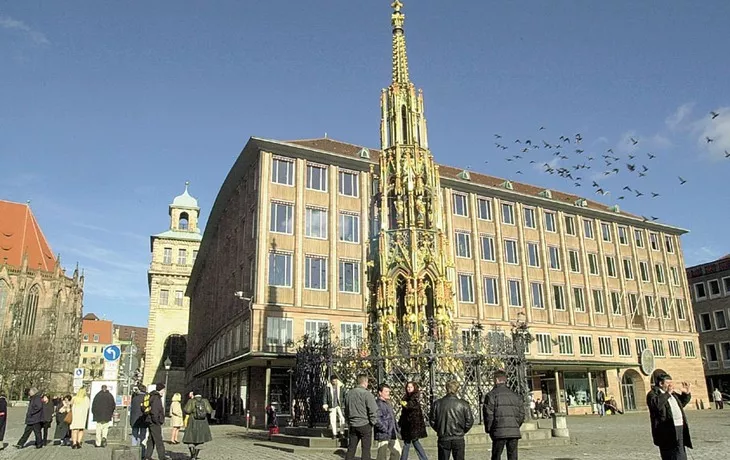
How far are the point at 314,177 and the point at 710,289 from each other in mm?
45182

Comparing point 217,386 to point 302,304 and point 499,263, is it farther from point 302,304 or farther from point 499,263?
point 499,263

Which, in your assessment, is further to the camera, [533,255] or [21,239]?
[21,239]

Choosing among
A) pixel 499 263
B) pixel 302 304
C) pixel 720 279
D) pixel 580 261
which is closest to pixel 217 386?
pixel 302 304

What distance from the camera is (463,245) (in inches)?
1596

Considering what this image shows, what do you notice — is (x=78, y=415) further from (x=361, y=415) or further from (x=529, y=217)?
(x=529, y=217)

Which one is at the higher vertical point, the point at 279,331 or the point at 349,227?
the point at 349,227

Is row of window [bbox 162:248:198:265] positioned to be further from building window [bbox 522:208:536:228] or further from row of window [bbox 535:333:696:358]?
row of window [bbox 535:333:696:358]

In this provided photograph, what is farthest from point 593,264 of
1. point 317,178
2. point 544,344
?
point 317,178

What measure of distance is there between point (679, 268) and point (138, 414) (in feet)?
166

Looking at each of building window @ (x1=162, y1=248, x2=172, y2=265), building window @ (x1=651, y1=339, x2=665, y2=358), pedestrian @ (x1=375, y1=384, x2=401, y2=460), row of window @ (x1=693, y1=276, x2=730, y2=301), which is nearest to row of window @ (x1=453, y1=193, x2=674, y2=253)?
building window @ (x1=651, y1=339, x2=665, y2=358)

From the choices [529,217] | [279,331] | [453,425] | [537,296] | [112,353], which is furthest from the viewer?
[529,217]

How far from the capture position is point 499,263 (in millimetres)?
41469

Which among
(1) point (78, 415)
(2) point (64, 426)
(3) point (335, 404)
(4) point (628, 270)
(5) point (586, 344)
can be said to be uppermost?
(4) point (628, 270)

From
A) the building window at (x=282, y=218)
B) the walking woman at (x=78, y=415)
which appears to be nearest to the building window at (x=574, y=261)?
the building window at (x=282, y=218)
